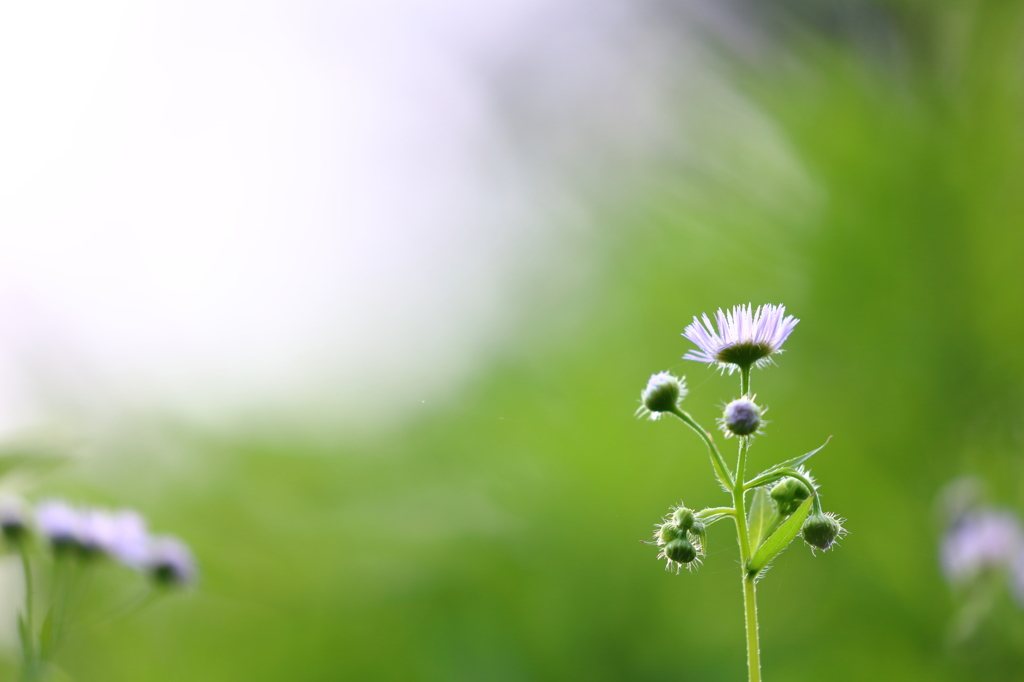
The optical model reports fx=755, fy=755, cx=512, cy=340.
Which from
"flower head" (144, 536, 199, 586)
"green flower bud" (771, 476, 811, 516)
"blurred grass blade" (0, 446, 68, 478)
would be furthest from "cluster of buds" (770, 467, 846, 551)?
"flower head" (144, 536, 199, 586)

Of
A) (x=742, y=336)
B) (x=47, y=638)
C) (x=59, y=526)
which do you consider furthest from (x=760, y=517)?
(x=59, y=526)

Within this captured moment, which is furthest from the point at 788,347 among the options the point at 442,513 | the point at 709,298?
the point at 442,513

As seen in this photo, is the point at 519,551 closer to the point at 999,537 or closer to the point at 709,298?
the point at 709,298

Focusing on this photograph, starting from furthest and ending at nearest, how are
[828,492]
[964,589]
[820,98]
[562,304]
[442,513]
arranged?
[562,304], [820,98], [442,513], [828,492], [964,589]

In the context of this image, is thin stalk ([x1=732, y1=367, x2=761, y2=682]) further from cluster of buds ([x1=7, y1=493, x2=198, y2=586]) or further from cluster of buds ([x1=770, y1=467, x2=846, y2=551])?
cluster of buds ([x1=7, y1=493, x2=198, y2=586])

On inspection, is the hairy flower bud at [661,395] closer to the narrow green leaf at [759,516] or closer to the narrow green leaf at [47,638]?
the narrow green leaf at [759,516]

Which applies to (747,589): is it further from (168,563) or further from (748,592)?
(168,563)

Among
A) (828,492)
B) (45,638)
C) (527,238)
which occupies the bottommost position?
(45,638)
